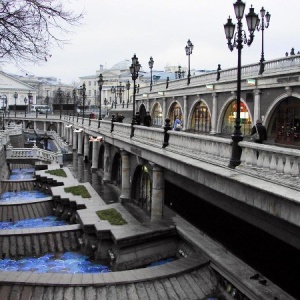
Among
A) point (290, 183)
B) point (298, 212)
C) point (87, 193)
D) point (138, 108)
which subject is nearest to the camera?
point (298, 212)

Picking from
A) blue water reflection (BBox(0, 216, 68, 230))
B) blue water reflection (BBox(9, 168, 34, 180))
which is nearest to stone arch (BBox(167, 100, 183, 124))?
blue water reflection (BBox(9, 168, 34, 180))

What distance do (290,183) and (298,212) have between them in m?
0.85

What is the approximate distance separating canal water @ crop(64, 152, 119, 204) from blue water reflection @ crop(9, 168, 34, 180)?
12.3 ft

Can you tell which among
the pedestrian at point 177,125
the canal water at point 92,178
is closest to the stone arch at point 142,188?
the canal water at point 92,178

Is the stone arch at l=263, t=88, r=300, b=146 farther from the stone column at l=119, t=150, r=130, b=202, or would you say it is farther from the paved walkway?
the paved walkway

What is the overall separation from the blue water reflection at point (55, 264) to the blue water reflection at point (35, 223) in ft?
17.7

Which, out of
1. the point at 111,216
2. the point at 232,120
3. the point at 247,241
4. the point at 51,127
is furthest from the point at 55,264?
the point at 51,127

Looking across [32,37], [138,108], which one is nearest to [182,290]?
[32,37]

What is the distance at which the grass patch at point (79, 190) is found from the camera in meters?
25.4

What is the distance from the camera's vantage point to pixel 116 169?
30.6 meters

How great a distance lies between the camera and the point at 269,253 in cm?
1188

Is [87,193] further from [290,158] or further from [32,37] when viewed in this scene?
[290,158]

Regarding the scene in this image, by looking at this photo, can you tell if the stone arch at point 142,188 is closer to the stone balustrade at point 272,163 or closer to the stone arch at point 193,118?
the stone balustrade at point 272,163

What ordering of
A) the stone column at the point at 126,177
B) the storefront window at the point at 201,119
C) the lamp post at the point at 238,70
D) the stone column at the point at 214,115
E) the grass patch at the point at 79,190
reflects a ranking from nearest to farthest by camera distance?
1. the lamp post at the point at 238,70
2. the stone column at the point at 126,177
3. the grass patch at the point at 79,190
4. the stone column at the point at 214,115
5. the storefront window at the point at 201,119
